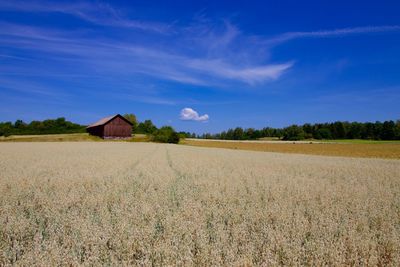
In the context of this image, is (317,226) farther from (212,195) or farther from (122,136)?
(122,136)

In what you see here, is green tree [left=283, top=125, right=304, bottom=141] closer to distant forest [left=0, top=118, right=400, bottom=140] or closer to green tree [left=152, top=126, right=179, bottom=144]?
distant forest [left=0, top=118, right=400, bottom=140]

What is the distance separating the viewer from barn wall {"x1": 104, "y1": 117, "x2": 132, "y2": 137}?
2781 inches

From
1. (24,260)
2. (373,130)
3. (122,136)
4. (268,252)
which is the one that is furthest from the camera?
(373,130)

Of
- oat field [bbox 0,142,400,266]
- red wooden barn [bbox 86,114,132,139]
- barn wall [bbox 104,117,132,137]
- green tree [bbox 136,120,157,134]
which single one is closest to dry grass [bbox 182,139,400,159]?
barn wall [bbox 104,117,132,137]

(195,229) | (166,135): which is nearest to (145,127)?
(166,135)

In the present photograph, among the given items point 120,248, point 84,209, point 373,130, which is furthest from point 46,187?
point 373,130

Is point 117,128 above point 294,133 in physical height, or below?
below

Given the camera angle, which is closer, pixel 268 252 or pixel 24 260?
pixel 24 260

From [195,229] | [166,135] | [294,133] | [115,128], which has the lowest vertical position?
[195,229]

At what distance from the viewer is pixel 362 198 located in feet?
28.3

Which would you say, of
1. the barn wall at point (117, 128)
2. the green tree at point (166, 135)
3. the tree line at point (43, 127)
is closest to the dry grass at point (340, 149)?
the green tree at point (166, 135)

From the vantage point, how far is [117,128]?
236 feet

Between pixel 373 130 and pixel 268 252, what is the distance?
443 ft

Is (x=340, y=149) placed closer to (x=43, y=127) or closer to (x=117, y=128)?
(x=117, y=128)
